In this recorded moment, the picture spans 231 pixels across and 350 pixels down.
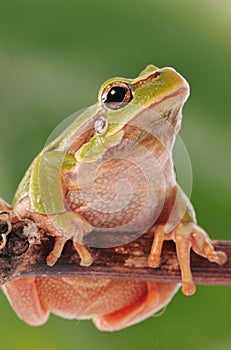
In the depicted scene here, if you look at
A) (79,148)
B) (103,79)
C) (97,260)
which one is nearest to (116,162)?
(79,148)

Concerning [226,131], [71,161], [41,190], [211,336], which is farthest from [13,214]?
[211,336]

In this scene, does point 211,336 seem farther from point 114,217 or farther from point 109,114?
point 109,114

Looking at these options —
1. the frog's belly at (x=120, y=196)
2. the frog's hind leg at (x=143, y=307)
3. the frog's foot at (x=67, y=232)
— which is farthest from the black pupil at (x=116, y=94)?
the frog's hind leg at (x=143, y=307)

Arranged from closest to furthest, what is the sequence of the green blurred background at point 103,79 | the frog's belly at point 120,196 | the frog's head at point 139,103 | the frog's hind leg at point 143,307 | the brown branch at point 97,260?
the brown branch at point 97,260 → the frog's head at point 139,103 → the frog's belly at point 120,196 → the frog's hind leg at point 143,307 → the green blurred background at point 103,79

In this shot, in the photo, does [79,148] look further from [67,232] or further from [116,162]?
[67,232]

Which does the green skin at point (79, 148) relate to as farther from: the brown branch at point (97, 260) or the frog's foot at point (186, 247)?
the frog's foot at point (186, 247)

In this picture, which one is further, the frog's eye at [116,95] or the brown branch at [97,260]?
the frog's eye at [116,95]
